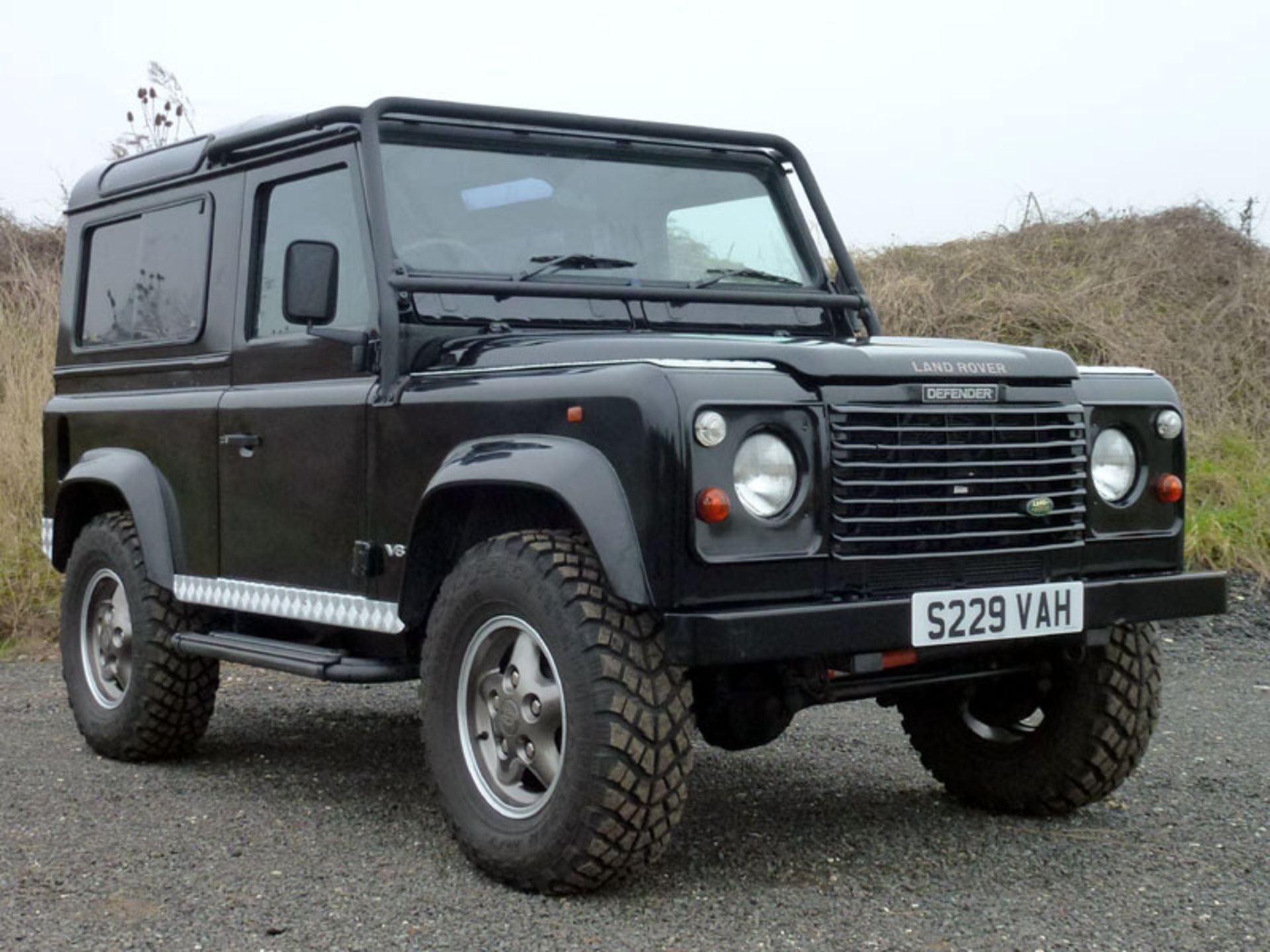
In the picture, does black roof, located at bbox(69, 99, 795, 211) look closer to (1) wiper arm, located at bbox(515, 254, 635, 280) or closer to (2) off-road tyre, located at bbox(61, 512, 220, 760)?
(1) wiper arm, located at bbox(515, 254, 635, 280)

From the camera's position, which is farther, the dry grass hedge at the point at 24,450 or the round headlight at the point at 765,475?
the dry grass hedge at the point at 24,450

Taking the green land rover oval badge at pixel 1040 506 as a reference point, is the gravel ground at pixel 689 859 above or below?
below

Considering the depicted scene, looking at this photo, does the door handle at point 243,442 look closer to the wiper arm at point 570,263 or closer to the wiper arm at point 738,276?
the wiper arm at point 570,263

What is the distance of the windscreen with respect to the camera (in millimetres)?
5090

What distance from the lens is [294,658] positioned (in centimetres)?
506

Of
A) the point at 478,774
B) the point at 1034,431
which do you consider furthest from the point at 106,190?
the point at 1034,431

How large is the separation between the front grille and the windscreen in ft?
4.34

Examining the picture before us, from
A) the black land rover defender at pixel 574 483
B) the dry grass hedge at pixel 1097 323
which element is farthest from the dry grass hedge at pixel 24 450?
the black land rover defender at pixel 574 483

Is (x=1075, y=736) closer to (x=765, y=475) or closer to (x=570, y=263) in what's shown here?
(x=765, y=475)

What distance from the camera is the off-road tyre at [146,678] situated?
5.89 metres

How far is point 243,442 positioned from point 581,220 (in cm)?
129

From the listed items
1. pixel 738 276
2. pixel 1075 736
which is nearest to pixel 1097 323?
pixel 738 276

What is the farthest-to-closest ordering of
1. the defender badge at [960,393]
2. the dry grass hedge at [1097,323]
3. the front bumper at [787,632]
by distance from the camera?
the dry grass hedge at [1097,323] < the defender badge at [960,393] < the front bumper at [787,632]

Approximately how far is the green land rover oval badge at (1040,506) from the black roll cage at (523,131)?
50.9 inches
